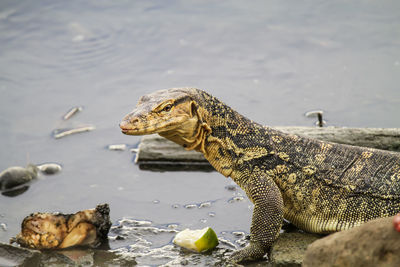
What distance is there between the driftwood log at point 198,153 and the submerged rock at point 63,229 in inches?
100

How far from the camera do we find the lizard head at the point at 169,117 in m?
6.29

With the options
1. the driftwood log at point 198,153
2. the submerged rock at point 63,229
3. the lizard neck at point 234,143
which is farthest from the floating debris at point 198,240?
the driftwood log at point 198,153

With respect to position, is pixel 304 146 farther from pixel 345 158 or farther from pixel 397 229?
pixel 397 229

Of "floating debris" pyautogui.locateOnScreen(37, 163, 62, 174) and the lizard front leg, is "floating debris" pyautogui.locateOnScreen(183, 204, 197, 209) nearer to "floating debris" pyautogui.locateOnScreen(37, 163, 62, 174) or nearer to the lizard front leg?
the lizard front leg

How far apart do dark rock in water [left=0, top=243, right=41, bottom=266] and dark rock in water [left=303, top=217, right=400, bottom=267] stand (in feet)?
11.8

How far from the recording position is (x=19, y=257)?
7.16m

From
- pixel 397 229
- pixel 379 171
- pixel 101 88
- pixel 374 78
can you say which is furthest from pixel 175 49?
pixel 397 229

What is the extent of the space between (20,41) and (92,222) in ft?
32.4

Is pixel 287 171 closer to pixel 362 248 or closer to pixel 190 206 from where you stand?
pixel 190 206

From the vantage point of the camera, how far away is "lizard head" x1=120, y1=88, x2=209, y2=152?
6289mm

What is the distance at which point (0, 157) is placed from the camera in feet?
35.1

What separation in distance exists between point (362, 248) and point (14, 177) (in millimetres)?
6538

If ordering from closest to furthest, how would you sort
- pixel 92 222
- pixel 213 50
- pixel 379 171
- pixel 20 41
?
pixel 379 171, pixel 92 222, pixel 213 50, pixel 20 41

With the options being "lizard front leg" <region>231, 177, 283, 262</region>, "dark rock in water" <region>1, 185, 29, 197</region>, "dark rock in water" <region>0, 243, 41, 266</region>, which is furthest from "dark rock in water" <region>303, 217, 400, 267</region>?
"dark rock in water" <region>1, 185, 29, 197</region>
